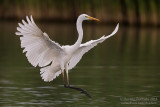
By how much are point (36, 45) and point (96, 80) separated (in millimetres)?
3039

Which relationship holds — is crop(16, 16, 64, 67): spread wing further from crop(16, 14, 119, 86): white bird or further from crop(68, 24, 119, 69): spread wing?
crop(68, 24, 119, 69): spread wing

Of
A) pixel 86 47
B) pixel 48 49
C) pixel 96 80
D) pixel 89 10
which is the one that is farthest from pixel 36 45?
pixel 89 10

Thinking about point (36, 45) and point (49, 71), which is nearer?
point (36, 45)

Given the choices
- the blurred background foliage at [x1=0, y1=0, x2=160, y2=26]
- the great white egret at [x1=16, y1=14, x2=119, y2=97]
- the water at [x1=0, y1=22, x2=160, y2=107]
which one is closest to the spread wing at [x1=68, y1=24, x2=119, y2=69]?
the great white egret at [x1=16, y1=14, x2=119, y2=97]

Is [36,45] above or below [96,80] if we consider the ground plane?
above

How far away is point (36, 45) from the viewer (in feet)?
35.0

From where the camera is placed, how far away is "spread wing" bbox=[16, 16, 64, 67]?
1017cm

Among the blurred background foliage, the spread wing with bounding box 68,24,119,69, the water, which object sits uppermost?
the blurred background foliage

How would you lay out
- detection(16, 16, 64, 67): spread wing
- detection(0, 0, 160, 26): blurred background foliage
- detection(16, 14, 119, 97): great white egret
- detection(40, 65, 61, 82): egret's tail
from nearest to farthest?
detection(16, 16, 64, 67): spread wing, detection(16, 14, 119, 97): great white egret, detection(40, 65, 61, 82): egret's tail, detection(0, 0, 160, 26): blurred background foliage

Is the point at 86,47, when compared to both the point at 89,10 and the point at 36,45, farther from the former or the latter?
the point at 89,10

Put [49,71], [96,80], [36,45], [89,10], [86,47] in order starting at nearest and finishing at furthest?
[36,45] < [49,71] < [86,47] < [96,80] < [89,10]

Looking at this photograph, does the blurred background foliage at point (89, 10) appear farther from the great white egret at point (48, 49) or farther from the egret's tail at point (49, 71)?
the egret's tail at point (49, 71)

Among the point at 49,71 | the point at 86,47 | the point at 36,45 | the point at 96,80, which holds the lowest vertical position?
the point at 96,80

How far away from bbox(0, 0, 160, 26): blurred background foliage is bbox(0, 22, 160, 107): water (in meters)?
7.08
